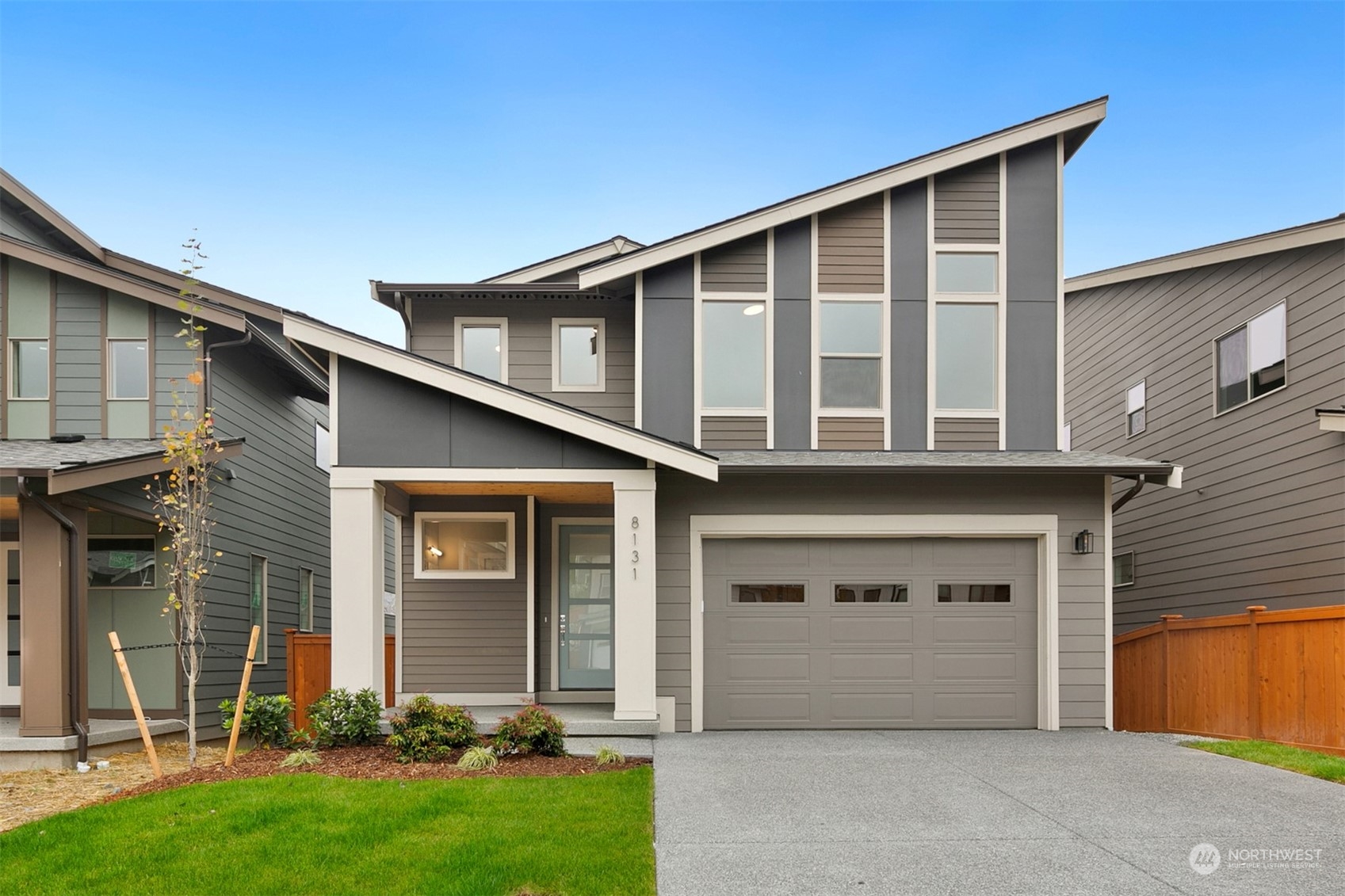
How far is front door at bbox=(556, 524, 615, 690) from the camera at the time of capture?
11422mm

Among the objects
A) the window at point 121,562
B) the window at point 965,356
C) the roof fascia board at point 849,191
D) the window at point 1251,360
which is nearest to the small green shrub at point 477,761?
the roof fascia board at point 849,191

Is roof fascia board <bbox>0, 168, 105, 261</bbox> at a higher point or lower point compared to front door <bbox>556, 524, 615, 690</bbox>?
higher

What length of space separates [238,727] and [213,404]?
495 centimetres

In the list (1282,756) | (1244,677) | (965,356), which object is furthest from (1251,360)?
(1282,756)

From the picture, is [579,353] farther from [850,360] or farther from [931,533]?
[931,533]

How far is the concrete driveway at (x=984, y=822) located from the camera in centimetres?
465

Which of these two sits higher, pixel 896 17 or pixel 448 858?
pixel 896 17

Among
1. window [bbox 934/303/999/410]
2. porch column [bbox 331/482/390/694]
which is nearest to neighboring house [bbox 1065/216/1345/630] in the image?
window [bbox 934/303/999/410]

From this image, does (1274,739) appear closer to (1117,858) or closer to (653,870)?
(1117,858)

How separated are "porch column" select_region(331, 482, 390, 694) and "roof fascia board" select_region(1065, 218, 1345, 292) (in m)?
10.8

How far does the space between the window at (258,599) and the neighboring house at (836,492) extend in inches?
115

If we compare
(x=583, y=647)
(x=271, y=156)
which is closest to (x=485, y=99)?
(x=271, y=156)

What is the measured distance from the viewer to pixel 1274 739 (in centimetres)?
881

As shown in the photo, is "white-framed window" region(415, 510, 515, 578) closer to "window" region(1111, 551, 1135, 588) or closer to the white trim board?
the white trim board
